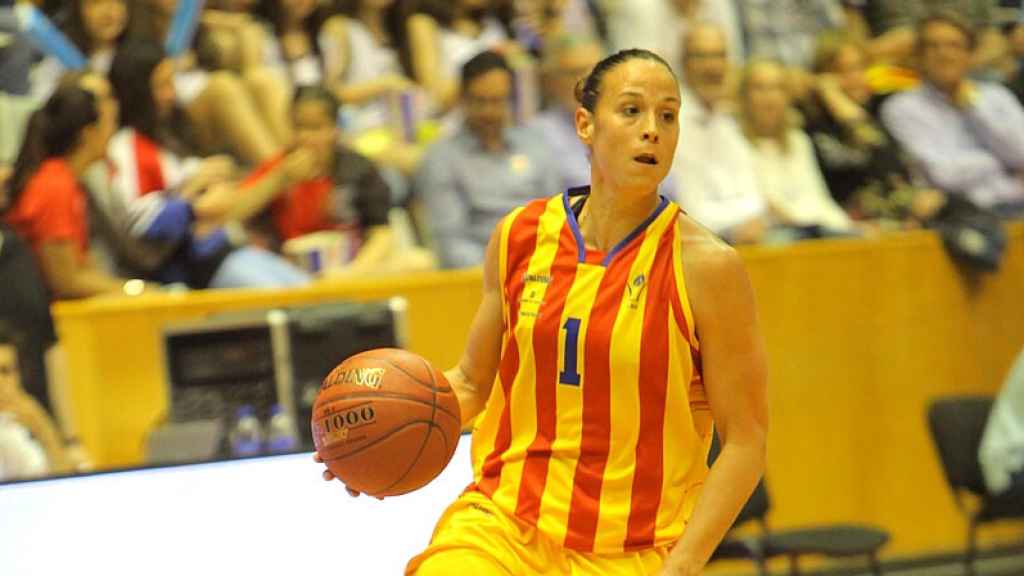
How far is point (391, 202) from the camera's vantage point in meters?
6.79

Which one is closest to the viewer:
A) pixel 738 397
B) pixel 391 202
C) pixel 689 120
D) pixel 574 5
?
pixel 738 397

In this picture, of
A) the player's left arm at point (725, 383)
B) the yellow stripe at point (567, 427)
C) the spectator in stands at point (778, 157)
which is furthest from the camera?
the spectator in stands at point (778, 157)

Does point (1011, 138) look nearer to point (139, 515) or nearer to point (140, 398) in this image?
point (140, 398)

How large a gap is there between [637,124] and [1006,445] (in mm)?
3651

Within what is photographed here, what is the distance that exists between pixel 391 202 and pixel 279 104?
0.72m

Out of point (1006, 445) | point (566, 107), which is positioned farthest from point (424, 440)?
point (566, 107)

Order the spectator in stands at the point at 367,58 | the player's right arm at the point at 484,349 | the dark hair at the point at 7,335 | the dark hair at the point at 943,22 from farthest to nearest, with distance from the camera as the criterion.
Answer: the dark hair at the point at 943,22 → the spectator in stands at the point at 367,58 → the dark hair at the point at 7,335 → the player's right arm at the point at 484,349

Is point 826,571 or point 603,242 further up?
point 603,242

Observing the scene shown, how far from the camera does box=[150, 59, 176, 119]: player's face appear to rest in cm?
650

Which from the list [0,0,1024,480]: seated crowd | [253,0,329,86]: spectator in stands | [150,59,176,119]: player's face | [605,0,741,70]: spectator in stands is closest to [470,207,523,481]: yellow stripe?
[0,0,1024,480]: seated crowd

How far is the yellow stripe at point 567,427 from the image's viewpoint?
10.5 ft

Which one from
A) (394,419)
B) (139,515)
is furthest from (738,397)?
(139,515)

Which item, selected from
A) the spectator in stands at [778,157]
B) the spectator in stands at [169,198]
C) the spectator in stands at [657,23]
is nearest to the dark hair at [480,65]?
the spectator in stands at [169,198]

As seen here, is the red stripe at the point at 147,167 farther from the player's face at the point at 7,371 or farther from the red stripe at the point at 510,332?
the red stripe at the point at 510,332
